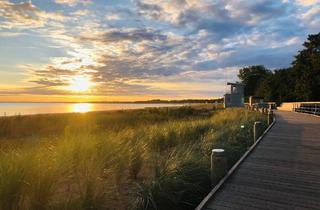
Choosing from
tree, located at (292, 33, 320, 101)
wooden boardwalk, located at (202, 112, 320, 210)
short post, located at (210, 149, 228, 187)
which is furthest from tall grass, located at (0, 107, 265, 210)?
tree, located at (292, 33, 320, 101)

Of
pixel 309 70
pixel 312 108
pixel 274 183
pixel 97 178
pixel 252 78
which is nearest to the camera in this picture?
pixel 97 178

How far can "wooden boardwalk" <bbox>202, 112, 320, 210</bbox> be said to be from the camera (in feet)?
15.4

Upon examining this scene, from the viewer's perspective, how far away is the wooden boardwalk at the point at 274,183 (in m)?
4.70

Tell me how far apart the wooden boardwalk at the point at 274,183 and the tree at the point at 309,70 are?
41080mm

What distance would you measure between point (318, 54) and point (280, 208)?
47963 millimetres

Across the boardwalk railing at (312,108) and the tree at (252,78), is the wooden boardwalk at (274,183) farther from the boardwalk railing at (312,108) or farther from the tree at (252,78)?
the tree at (252,78)

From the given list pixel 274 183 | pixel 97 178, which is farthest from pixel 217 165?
pixel 97 178

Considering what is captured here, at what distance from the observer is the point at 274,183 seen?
567 centimetres

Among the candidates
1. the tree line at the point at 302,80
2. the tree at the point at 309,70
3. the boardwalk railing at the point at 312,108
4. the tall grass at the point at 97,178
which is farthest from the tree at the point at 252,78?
the tall grass at the point at 97,178

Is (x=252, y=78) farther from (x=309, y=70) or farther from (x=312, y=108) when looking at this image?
(x=312, y=108)

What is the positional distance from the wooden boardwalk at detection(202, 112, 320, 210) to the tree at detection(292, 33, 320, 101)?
41080 millimetres

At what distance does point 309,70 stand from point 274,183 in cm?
4662

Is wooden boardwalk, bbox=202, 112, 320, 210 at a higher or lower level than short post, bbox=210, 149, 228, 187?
lower

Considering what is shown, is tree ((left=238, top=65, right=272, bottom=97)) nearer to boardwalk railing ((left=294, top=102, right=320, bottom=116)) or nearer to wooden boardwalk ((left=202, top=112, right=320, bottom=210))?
boardwalk railing ((left=294, top=102, right=320, bottom=116))
